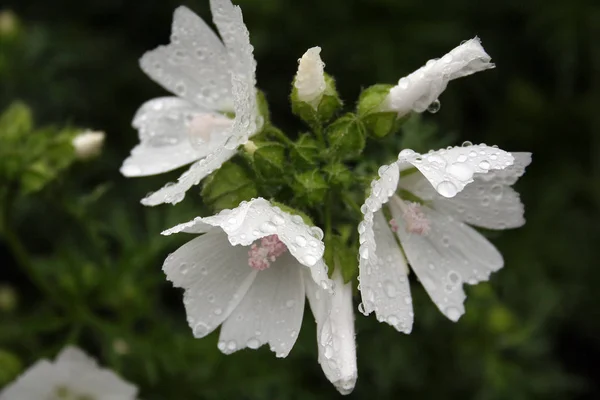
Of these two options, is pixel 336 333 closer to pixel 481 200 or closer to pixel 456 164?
pixel 456 164

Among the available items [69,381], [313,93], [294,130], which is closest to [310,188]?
[313,93]

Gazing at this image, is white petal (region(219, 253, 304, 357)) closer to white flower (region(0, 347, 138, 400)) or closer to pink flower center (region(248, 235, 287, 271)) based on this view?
pink flower center (region(248, 235, 287, 271))

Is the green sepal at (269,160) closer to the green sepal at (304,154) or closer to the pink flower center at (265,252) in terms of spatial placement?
the green sepal at (304,154)

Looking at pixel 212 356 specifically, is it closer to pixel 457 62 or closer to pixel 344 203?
pixel 344 203

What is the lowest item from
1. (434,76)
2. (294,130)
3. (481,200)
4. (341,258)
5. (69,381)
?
(294,130)

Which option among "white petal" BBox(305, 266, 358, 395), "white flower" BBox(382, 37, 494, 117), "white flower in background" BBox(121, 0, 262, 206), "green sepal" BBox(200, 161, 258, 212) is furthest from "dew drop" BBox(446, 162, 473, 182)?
"white flower in background" BBox(121, 0, 262, 206)
